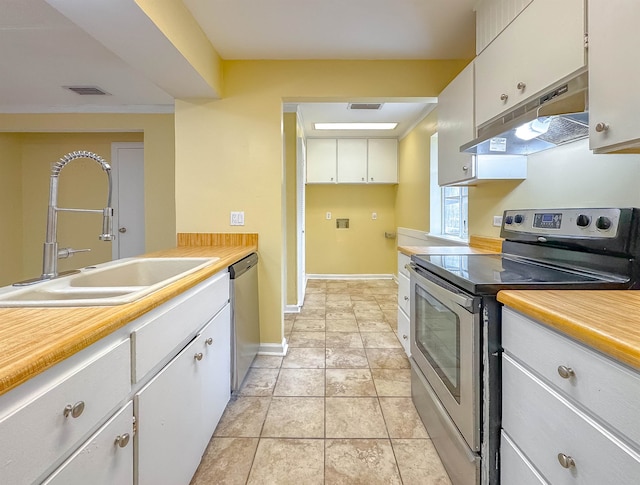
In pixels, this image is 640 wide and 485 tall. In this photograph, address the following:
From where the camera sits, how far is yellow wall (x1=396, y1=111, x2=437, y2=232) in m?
3.81

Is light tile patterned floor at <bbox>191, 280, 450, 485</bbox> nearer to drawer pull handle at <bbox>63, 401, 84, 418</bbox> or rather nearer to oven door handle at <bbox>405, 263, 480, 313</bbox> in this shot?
oven door handle at <bbox>405, 263, 480, 313</bbox>

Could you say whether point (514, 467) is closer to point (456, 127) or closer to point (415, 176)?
point (456, 127)

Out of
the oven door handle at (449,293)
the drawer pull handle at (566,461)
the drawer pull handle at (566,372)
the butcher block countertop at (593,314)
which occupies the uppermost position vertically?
the butcher block countertop at (593,314)

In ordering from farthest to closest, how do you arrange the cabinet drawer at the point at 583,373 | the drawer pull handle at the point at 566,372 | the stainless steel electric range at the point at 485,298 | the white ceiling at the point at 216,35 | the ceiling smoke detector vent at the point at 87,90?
1. the ceiling smoke detector vent at the point at 87,90
2. the white ceiling at the point at 216,35
3. the stainless steel electric range at the point at 485,298
4. the drawer pull handle at the point at 566,372
5. the cabinet drawer at the point at 583,373

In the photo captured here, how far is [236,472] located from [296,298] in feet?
7.82

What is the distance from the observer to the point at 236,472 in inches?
55.2

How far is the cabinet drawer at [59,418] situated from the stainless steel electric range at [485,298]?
1070mm

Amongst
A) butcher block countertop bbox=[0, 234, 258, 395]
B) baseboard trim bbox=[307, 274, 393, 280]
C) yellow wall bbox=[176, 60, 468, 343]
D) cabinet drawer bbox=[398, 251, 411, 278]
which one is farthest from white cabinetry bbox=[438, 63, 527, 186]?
baseboard trim bbox=[307, 274, 393, 280]

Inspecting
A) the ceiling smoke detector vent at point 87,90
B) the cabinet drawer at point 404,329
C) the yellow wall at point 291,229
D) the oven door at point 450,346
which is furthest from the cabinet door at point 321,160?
the oven door at point 450,346

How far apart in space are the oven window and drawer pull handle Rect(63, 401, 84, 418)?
116 cm

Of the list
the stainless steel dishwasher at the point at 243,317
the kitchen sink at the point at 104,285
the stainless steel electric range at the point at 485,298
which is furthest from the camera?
the stainless steel dishwasher at the point at 243,317

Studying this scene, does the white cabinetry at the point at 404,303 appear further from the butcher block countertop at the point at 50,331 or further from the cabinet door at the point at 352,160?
the cabinet door at the point at 352,160

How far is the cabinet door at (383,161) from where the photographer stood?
515 centimetres

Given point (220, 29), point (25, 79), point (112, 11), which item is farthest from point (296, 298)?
point (25, 79)
